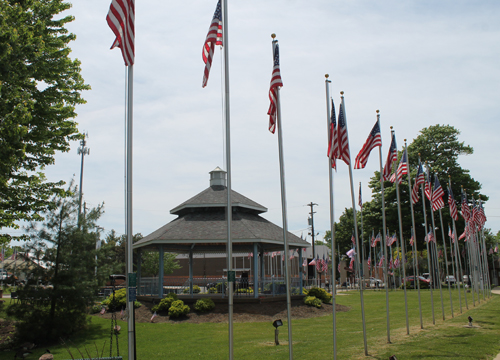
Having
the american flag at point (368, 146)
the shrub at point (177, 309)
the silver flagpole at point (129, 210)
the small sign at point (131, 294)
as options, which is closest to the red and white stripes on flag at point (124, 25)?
the silver flagpole at point (129, 210)

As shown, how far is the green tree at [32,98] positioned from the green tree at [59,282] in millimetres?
1263

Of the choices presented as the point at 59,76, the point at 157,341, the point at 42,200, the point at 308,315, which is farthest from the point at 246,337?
the point at 59,76

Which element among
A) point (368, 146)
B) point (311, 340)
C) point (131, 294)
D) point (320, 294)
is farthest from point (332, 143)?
point (320, 294)

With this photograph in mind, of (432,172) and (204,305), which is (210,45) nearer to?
(204,305)

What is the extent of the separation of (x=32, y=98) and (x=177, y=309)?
12.5 meters

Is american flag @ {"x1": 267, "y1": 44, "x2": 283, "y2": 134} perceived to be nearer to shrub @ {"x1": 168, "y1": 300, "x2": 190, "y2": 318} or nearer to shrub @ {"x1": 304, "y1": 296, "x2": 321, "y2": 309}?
shrub @ {"x1": 168, "y1": 300, "x2": 190, "y2": 318}

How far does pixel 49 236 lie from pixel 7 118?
205 inches

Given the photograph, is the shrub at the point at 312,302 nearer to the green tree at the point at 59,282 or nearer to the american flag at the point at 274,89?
the green tree at the point at 59,282

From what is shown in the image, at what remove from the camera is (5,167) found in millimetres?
15562

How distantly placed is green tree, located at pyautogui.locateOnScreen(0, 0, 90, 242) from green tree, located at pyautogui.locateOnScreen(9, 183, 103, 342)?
1263 mm

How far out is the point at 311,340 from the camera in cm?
1595

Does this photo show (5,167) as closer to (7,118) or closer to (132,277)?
(7,118)

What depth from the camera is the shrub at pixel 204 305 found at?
23.7 m

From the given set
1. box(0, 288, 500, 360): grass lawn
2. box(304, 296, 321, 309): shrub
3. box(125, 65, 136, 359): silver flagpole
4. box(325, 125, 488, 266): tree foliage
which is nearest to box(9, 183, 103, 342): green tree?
box(0, 288, 500, 360): grass lawn
